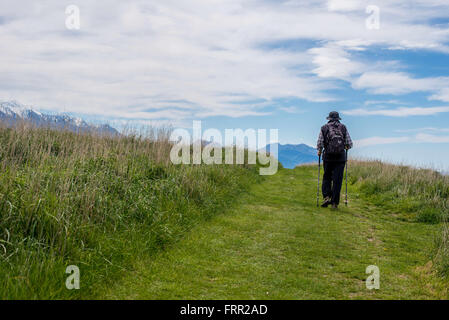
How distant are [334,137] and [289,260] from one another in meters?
5.99

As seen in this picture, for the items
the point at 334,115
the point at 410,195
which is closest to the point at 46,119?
the point at 334,115

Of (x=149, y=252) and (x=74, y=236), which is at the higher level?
(x=74, y=236)

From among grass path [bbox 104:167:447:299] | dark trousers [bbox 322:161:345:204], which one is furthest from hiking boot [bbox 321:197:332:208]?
grass path [bbox 104:167:447:299]

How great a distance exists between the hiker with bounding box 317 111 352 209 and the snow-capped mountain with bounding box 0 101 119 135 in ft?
27.6

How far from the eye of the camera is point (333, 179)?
11438 millimetres

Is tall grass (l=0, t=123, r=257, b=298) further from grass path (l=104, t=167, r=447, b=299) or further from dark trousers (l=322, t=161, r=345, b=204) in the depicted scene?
dark trousers (l=322, t=161, r=345, b=204)

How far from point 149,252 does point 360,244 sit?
4459mm

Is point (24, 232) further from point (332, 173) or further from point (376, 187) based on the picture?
point (376, 187)

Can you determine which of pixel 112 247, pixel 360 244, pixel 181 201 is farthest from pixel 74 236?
pixel 360 244

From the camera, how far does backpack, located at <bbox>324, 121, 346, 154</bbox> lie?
1134cm

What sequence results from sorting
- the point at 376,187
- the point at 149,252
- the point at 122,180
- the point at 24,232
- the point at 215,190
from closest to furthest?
the point at 24,232 → the point at 149,252 → the point at 122,180 → the point at 215,190 → the point at 376,187

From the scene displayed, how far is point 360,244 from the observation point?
25.4 ft

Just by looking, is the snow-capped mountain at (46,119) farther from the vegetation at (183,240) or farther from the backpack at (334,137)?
the backpack at (334,137)

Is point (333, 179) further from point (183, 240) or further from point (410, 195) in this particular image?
point (183, 240)
